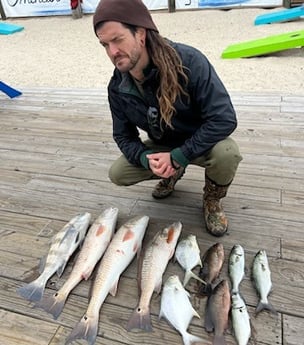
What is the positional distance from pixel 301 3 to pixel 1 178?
9.91 m

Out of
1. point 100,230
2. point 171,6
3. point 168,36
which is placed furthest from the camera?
point 171,6

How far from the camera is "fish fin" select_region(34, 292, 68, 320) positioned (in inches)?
65.1

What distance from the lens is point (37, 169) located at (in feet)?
9.73

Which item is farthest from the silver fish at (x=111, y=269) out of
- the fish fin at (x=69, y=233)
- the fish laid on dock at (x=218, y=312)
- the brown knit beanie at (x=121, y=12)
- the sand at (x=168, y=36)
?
the sand at (x=168, y=36)

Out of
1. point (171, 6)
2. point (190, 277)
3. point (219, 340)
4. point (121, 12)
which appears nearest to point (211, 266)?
point (190, 277)

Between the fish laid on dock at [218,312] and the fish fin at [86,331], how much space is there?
0.47 metres

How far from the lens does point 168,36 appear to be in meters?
8.84

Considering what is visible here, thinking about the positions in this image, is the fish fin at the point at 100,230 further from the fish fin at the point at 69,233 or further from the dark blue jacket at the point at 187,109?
the dark blue jacket at the point at 187,109

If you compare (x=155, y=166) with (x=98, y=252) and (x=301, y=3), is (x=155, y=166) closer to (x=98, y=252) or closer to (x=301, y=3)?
(x=98, y=252)

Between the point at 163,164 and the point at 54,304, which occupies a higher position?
the point at 163,164

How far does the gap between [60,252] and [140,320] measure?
61 cm

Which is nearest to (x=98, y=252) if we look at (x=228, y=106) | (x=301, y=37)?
(x=228, y=106)

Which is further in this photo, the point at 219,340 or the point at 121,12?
the point at 121,12

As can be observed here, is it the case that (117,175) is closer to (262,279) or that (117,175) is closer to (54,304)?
(54,304)
